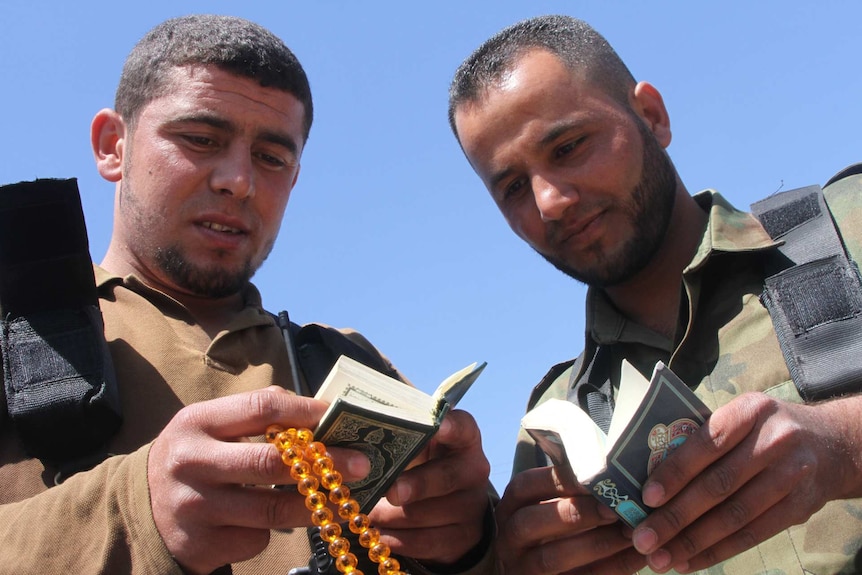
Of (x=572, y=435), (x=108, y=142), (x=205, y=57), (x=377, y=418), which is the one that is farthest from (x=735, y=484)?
(x=108, y=142)

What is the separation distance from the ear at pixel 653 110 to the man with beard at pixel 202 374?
184 centimetres

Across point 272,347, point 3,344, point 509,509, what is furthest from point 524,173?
point 3,344

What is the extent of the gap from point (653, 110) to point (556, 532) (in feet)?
9.10

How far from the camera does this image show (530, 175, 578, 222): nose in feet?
12.8

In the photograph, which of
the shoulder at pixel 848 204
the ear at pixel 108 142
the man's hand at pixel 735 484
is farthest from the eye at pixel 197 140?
the shoulder at pixel 848 204

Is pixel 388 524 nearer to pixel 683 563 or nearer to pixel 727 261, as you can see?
pixel 683 563

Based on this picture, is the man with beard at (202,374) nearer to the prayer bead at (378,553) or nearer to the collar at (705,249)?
the prayer bead at (378,553)

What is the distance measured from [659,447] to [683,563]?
0.39 meters

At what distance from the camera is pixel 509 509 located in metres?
2.75

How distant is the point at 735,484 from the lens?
2205 millimetres

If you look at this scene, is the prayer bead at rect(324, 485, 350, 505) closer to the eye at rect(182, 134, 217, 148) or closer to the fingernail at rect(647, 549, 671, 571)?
the fingernail at rect(647, 549, 671, 571)

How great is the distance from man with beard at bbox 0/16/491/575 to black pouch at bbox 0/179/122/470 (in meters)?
0.08

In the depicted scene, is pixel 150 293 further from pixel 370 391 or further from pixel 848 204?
pixel 848 204

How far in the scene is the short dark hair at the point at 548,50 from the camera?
428 centimetres
